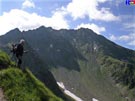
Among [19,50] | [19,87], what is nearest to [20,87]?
[19,87]

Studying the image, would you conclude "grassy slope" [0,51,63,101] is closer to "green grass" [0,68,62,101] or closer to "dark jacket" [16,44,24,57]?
"green grass" [0,68,62,101]

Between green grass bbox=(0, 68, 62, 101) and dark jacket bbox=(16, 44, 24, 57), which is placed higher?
dark jacket bbox=(16, 44, 24, 57)

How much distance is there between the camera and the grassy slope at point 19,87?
24.9m

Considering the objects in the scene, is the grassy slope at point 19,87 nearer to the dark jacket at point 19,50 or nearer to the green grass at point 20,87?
the green grass at point 20,87

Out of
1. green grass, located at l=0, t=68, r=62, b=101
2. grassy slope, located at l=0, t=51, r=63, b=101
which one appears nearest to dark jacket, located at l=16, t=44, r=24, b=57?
grassy slope, located at l=0, t=51, r=63, b=101

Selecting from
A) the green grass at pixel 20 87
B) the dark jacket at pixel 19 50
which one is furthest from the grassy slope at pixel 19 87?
the dark jacket at pixel 19 50

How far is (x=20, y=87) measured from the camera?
26.2m

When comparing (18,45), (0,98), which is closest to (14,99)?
(0,98)

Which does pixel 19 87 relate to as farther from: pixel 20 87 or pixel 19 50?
pixel 19 50

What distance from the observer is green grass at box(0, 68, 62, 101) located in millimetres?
24875

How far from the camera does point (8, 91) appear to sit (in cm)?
2528

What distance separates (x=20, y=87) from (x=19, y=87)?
0.13 meters

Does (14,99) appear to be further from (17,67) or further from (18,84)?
(17,67)

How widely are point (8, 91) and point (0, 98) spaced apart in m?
1.08
